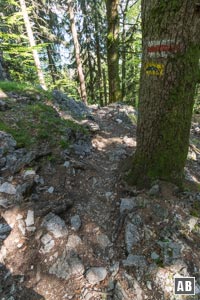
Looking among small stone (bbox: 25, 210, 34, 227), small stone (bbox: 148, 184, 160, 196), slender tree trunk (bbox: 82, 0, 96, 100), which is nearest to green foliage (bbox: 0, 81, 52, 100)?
small stone (bbox: 25, 210, 34, 227)

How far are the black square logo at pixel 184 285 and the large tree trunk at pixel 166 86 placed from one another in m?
1.21

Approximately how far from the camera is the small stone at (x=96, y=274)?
2.25 m

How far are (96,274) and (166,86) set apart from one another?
226 centimetres

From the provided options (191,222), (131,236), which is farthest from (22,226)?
(191,222)

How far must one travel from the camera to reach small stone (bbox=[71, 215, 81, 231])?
2696 millimetres

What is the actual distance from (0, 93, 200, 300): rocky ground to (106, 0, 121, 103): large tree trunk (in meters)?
4.28

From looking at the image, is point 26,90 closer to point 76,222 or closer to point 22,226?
point 22,226

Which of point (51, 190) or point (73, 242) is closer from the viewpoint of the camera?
point (73, 242)

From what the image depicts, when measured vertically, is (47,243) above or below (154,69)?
below

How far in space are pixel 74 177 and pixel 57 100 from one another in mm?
2782

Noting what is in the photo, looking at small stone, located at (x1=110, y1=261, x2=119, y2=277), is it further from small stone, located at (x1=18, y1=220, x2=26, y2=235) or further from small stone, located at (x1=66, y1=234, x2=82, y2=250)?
small stone, located at (x1=18, y1=220, x2=26, y2=235)

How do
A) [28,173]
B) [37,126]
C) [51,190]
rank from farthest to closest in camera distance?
1. [37,126]
2. [28,173]
3. [51,190]

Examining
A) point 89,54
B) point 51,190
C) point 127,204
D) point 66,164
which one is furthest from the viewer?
point 89,54

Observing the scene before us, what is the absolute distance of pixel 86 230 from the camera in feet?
8.84
